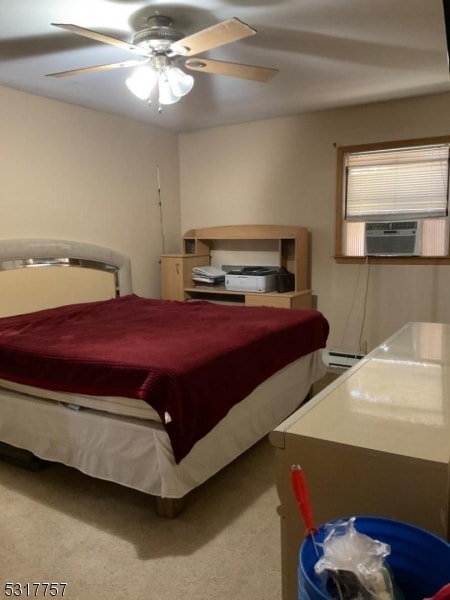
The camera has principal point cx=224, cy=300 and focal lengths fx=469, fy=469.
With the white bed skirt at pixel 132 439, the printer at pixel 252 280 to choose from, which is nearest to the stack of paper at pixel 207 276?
the printer at pixel 252 280

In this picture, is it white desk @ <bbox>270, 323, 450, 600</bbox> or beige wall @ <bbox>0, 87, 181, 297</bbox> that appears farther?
beige wall @ <bbox>0, 87, 181, 297</bbox>

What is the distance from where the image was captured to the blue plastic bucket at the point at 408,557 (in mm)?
889

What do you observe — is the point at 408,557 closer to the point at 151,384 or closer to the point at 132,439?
the point at 151,384

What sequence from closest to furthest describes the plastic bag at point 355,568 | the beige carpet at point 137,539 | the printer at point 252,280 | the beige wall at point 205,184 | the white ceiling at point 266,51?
the plastic bag at point 355,568 < the beige carpet at point 137,539 < the white ceiling at point 266,51 < the beige wall at point 205,184 < the printer at point 252,280

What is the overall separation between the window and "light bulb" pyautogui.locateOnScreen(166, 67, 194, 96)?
209 centimetres

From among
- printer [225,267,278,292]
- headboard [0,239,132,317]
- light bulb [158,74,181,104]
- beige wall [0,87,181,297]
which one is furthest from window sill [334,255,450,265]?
light bulb [158,74,181,104]

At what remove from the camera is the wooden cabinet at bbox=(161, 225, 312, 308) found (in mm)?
4379

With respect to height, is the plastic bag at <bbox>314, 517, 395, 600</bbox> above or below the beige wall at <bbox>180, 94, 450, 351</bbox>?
below

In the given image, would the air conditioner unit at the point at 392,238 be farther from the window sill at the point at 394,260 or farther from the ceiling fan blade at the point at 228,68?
the ceiling fan blade at the point at 228,68

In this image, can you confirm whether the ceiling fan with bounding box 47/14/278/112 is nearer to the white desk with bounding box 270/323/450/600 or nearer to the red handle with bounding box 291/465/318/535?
the white desk with bounding box 270/323/450/600

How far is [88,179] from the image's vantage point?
4184 mm

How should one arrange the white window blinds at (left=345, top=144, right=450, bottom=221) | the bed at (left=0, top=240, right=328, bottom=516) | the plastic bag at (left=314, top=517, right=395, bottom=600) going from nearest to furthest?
the plastic bag at (left=314, top=517, right=395, bottom=600), the bed at (left=0, top=240, right=328, bottom=516), the white window blinds at (left=345, top=144, right=450, bottom=221)

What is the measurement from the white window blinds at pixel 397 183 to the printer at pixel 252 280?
921 mm

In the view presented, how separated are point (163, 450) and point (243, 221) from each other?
3.27m
